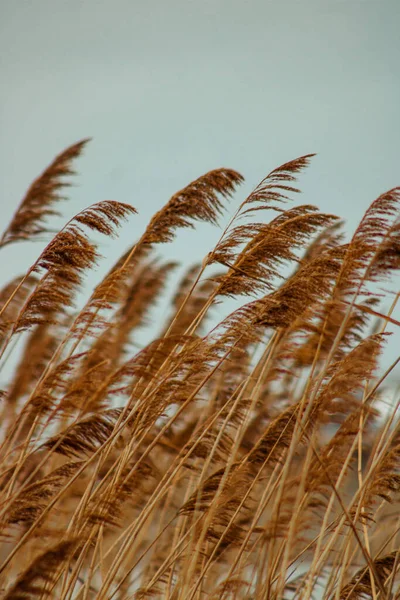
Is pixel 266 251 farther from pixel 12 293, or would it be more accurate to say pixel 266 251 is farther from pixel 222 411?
pixel 12 293

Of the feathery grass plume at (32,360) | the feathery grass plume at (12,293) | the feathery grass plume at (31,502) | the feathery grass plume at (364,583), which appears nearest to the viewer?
the feathery grass plume at (31,502)

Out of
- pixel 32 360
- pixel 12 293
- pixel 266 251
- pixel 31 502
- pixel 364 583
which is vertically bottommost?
pixel 31 502

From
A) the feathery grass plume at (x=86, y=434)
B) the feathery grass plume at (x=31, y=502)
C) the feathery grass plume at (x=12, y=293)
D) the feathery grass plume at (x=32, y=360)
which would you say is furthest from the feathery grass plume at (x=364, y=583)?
the feathery grass plume at (x=12, y=293)

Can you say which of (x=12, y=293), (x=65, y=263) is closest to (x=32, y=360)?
(x=12, y=293)

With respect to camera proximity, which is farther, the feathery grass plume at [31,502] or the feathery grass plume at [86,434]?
the feathery grass plume at [86,434]

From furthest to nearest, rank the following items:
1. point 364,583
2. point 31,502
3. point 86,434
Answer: point 364,583 → point 86,434 → point 31,502

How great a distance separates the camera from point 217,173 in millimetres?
3732

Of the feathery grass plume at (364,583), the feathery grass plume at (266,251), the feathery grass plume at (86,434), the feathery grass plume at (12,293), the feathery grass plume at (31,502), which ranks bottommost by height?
the feathery grass plume at (31,502)

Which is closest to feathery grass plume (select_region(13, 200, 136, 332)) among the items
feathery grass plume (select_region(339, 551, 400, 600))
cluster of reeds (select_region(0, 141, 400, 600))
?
cluster of reeds (select_region(0, 141, 400, 600))

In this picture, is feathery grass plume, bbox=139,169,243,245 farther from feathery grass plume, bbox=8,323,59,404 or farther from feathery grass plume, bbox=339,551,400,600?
feathery grass plume, bbox=339,551,400,600

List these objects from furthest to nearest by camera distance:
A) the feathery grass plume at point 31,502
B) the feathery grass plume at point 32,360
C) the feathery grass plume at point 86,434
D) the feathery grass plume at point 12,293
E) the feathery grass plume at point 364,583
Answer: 1. the feathery grass plume at point 12,293
2. the feathery grass plume at point 32,360
3. the feathery grass plume at point 364,583
4. the feathery grass plume at point 86,434
5. the feathery grass plume at point 31,502

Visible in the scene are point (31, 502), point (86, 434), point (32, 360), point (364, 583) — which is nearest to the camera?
point (31, 502)

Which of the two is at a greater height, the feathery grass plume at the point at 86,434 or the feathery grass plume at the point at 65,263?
the feathery grass plume at the point at 65,263

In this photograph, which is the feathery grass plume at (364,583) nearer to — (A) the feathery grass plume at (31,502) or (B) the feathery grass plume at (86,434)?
(B) the feathery grass plume at (86,434)
